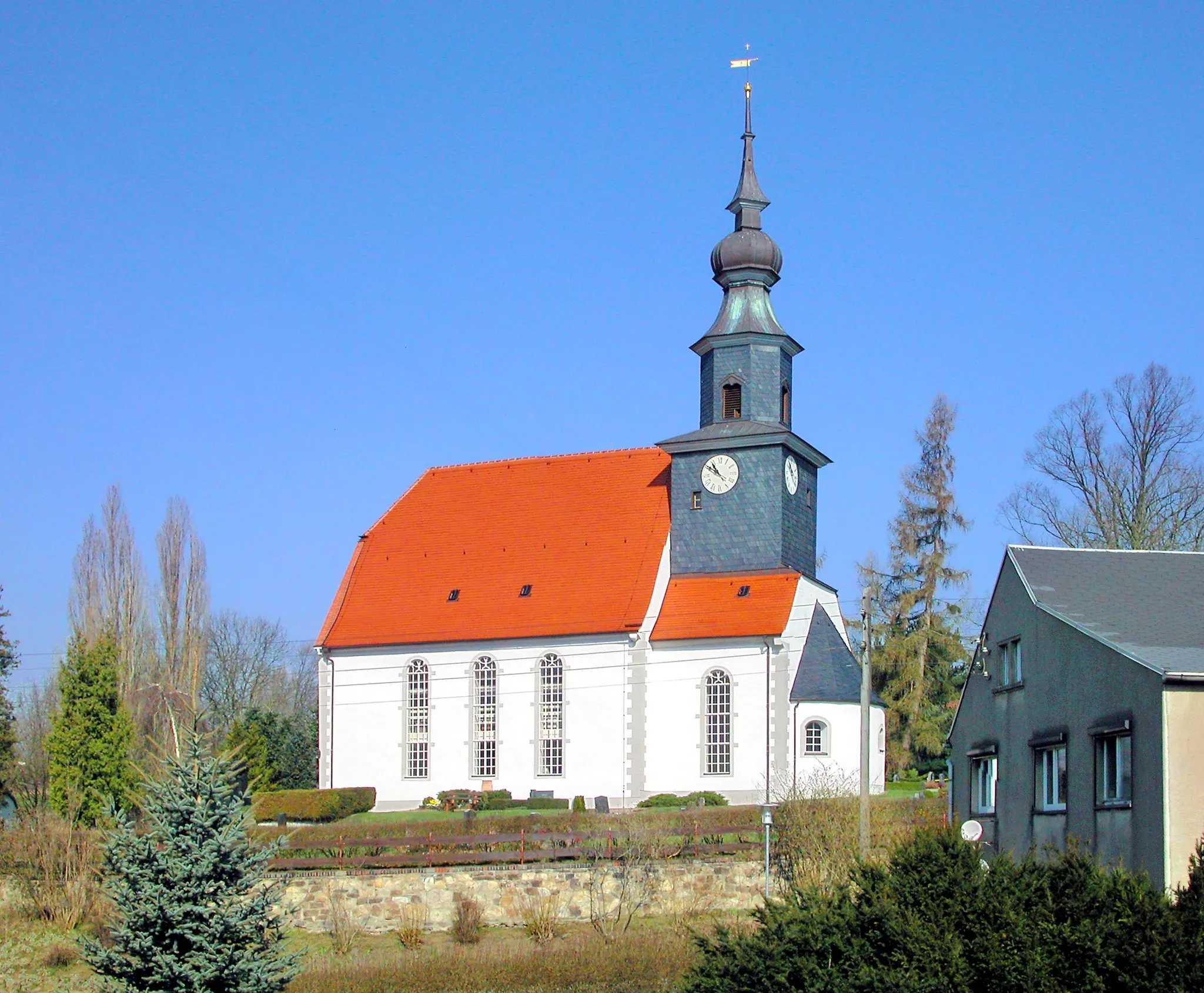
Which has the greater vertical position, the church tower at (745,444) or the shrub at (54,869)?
the church tower at (745,444)

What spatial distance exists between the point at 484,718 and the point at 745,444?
443 inches

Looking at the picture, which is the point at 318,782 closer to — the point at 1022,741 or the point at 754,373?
the point at 754,373

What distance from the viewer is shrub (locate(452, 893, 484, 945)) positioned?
2708cm

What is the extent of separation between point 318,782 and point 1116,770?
1192 inches

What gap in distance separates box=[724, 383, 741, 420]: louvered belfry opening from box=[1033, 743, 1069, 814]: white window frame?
21562 mm

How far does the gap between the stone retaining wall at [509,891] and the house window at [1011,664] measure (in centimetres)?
676

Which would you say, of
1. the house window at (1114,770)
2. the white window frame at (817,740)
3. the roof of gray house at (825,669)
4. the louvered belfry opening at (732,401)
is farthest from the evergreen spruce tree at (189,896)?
the louvered belfry opening at (732,401)

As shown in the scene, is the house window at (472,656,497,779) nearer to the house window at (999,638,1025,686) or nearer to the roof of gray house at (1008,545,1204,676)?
the house window at (999,638,1025,686)

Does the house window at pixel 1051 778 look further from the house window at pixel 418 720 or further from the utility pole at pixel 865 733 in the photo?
the house window at pixel 418 720

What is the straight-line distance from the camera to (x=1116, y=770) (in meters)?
20.6

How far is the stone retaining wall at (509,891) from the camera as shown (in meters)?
28.1

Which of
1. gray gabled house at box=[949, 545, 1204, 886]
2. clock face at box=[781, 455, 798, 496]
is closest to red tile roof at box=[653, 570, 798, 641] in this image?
clock face at box=[781, 455, 798, 496]

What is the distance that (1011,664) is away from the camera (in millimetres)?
25312

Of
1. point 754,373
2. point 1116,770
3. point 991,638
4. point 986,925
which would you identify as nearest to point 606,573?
point 754,373
